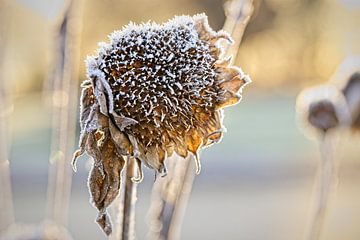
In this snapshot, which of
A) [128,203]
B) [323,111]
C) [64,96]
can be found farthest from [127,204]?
[323,111]

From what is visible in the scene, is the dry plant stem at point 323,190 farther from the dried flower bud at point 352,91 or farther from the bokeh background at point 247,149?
Answer: the bokeh background at point 247,149

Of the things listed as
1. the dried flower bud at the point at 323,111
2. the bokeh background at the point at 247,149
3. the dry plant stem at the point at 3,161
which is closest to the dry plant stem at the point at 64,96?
the dry plant stem at the point at 3,161

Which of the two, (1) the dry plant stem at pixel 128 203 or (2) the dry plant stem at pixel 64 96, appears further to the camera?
(2) the dry plant stem at pixel 64 96

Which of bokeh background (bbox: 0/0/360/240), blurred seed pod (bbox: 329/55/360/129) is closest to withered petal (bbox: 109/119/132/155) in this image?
blurred seed pod (bbox: 329/55/360/129)

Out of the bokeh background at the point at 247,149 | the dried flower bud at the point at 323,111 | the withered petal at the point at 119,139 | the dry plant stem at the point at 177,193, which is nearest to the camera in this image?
the withered petal at the point at 119,139

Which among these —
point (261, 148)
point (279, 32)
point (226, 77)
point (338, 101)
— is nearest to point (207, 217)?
point (261, 148)

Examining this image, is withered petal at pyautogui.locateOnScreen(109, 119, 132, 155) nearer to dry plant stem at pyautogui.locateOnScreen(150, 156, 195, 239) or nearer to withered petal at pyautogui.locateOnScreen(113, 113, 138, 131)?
withered petal at pyautogui.locateOnScreen(113, 113, 138, 131)

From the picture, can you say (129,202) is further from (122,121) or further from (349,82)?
(349,82)
